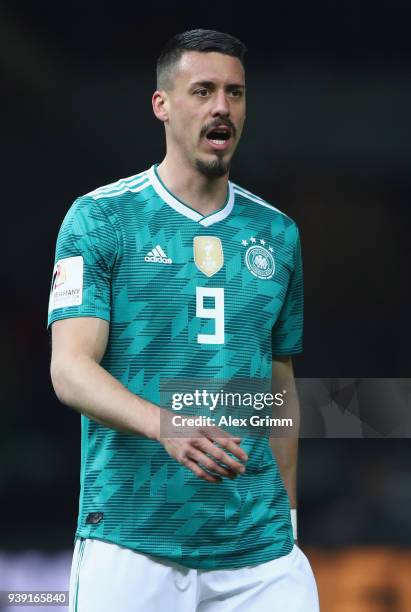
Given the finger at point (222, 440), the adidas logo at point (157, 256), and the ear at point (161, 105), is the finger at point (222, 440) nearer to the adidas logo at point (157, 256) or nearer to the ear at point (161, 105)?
the adidas logo at point (157, 256)

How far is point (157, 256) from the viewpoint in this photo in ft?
8.78

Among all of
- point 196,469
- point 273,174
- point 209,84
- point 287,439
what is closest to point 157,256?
point 209,84

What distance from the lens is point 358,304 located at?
4629 millimetres

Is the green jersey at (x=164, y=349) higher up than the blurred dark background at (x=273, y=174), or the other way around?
the blurred dark background at (x=273, y=174)

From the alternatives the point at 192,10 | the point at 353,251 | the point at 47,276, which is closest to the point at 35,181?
the point at 47,276

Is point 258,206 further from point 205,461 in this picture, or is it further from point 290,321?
point 205,461

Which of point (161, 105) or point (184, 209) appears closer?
point (184, 209)

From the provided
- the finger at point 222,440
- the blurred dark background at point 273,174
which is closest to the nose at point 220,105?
the finger at point 222,440

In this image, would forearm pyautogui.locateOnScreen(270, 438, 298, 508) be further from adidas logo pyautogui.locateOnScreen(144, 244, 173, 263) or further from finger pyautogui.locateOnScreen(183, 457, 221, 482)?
finger pyautogui.locateOnScreen(183, 457, 221, 482)

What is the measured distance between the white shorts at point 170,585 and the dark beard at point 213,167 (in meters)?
0.87

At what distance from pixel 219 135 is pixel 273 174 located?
1.89 metres

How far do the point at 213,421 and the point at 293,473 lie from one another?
40 cm

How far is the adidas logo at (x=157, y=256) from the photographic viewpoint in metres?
2.66

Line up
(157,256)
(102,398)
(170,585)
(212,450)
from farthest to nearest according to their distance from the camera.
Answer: (157,256) → (170,585) → (102,398) → (212,450)
